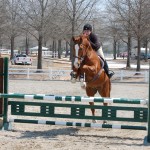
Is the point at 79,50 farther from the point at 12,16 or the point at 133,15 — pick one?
the point at 12,16

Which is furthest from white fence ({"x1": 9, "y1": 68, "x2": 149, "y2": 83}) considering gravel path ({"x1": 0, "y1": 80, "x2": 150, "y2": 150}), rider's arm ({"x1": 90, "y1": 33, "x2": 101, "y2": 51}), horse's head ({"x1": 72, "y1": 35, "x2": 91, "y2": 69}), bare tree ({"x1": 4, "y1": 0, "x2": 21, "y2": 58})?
horse's head ({"x1": 72, "y1": 35, "x2": 91, "y2": 69})

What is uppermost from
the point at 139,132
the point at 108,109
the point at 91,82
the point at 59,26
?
the point at 59,26

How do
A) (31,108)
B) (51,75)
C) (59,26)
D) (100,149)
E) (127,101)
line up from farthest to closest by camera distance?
(59,26), (51,75), (31,108), (127,101), (100,149)

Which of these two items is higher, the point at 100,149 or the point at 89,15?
the point at 89,15

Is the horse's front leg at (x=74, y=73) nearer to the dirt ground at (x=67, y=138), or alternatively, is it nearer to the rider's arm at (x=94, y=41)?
the rider's arm at (x=94, y=41)

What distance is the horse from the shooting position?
25.2 ft

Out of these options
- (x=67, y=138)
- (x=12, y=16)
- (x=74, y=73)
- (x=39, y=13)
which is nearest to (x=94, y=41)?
(x=74, y=73)

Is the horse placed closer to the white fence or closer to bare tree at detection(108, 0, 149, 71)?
the white fence

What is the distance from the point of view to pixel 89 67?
791 centimetres

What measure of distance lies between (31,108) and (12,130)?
10.5 ft

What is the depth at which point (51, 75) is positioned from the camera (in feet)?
90.9

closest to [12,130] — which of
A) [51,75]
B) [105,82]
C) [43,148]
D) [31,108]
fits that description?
[43,148]

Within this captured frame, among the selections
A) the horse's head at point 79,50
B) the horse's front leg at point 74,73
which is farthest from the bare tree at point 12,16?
the horse's front leg at point 74,73

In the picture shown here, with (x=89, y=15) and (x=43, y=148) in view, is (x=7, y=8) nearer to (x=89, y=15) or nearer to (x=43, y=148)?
(x=89, y=15)
